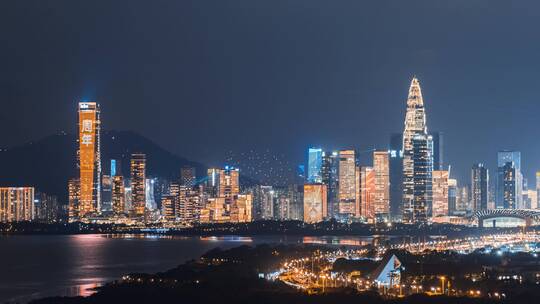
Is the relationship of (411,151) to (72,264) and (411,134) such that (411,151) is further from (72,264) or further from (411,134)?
(72,264)

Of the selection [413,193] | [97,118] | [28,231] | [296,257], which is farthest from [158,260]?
[97,118]

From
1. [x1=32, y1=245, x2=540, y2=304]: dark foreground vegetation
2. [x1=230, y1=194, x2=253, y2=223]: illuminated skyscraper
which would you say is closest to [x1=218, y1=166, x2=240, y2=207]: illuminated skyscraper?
[x1=230, y1=194, x2=253, y2=223]: illuminated skyscraper

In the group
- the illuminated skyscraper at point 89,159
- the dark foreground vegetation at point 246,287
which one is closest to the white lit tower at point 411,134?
the illuminated skyscraper at point 89,159

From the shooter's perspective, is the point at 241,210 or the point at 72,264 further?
the point at 241,210

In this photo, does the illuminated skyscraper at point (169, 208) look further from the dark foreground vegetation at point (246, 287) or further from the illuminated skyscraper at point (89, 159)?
the dark foreground vegetation at point (246, 287)

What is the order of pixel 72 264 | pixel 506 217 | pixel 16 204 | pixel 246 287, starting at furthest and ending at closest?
1. pixel 16 204
2. pixel 506 217
3. pixel 72 264
4. pixel 246 287

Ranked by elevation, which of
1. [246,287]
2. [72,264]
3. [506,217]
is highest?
[506,217]

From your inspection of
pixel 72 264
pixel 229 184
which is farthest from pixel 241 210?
pixel 72 264

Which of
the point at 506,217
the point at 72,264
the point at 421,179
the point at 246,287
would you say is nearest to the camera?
the point at 246,287
